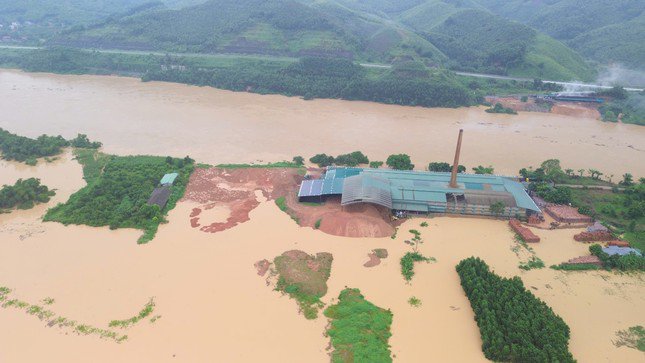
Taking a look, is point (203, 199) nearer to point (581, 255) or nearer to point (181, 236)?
point (181, 236)

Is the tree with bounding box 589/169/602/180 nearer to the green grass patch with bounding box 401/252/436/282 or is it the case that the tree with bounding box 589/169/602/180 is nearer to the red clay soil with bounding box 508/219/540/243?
the red clay soil with bounding box 508/219/540/243

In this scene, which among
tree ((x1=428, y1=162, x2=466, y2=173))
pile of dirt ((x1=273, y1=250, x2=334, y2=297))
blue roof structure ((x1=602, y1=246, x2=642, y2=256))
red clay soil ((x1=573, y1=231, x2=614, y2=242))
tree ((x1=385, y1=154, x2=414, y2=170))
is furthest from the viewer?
tree ((x1=385, y1=154, x2=414, y2=170))

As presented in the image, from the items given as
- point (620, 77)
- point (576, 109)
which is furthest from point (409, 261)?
point (620, 77)

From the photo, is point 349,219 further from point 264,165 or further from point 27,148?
point 27,148

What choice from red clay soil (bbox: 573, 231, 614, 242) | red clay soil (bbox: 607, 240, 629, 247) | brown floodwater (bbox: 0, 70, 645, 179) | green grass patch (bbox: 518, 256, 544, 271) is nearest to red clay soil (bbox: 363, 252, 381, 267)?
green grass patch (bbox: 518, 256, 544, 271)

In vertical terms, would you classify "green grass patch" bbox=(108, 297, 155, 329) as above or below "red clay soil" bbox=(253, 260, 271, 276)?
below
